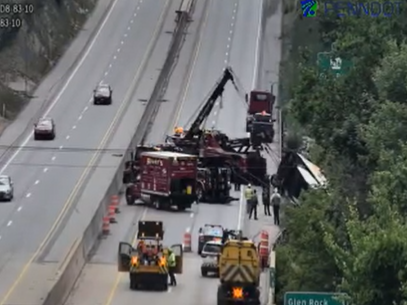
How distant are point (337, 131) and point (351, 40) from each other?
40.0 feet

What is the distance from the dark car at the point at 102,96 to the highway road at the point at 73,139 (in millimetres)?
523

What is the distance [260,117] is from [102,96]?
15.0 m

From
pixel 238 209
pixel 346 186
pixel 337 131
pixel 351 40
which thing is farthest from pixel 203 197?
pixel 346 186

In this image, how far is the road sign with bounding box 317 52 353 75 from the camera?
57.9m

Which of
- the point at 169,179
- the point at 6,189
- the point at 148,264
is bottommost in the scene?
the point at 148,264

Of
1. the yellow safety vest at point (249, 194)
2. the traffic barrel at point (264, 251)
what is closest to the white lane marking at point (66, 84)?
the yellow safety vest at point (249, 194)

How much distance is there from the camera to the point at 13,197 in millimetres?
66188

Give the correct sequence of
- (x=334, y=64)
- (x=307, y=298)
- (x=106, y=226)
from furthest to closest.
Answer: (x=334, y=64) < (x=106, y=226) < (x=307, y=298)

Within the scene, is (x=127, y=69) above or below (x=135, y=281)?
above

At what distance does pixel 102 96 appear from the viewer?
9150cm

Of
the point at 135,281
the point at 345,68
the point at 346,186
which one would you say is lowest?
the point at 135,281

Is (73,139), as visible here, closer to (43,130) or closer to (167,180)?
(43,130)

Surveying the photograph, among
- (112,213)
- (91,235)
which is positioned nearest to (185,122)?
(112,213)

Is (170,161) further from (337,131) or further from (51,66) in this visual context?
(51,66)
